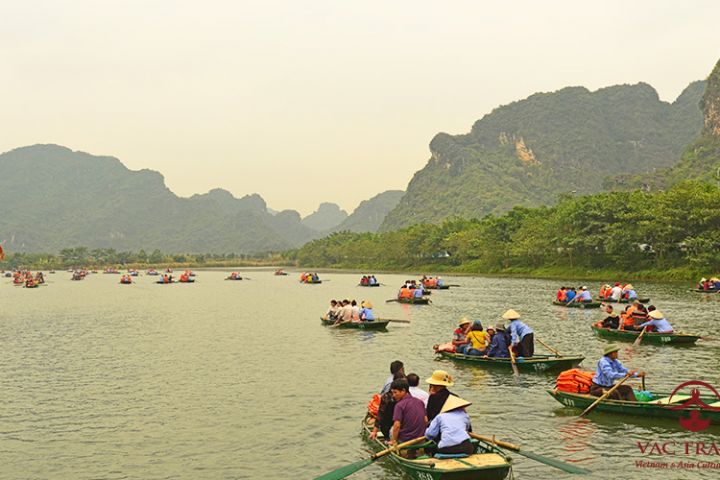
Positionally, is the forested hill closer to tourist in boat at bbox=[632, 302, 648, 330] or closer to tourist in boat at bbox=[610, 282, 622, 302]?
tourist in boat at bbox=[610, 282, 622, 302]

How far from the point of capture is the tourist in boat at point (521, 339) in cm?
1992

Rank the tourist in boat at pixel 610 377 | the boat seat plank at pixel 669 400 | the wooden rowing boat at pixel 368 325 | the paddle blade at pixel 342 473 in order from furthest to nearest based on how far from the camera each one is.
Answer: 1. the wooden rowing boat at pixel 368 325
2. the tourist in boat at pixel 610 377
3. the boat seat plank at pixel 669 400
4. the paddle blade at pixel 342 473

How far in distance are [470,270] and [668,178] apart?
6720 cm

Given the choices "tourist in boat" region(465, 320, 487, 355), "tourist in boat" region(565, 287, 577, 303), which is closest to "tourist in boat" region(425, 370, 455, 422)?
"tourist in boat" region(465, 320, 487, 355)

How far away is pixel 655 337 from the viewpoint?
24.5 meters

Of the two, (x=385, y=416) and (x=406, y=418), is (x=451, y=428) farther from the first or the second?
(x=385, y=416)

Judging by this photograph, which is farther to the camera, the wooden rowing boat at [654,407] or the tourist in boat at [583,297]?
the tourist in boat at [583,297]

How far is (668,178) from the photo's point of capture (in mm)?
137250

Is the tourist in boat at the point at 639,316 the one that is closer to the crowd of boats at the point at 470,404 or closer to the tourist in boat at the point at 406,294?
the crowd of boats at the point at 470,404

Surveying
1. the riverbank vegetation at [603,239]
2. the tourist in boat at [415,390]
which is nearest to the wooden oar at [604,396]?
the tourist in boat at [415,390]

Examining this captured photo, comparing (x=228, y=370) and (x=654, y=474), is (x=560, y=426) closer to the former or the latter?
(x=654, y=474)

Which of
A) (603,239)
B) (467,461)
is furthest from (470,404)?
(603,239)

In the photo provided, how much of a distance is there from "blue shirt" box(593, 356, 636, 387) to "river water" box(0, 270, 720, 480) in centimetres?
82

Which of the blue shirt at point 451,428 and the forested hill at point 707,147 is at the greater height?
the forested hill at point 707,147
